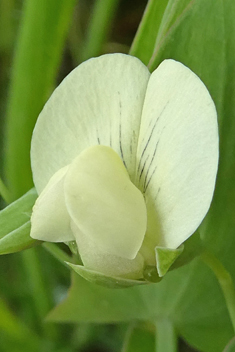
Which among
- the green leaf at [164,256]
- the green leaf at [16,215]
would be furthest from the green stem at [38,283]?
the green leaf at [164,256]

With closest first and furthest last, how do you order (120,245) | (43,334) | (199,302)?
(120,245) → (199,302) → (43,334)

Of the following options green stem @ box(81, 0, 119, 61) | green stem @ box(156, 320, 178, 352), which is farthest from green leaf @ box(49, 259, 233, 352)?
Answer: green stem @ box(81, 0, 119, 61)

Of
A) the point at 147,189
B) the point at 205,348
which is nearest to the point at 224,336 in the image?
the point at 205,348

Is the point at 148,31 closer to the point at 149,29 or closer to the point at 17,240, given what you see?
the point at 149,29

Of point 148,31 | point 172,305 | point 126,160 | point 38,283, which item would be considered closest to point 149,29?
point 148,31

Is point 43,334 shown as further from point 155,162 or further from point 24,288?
point 155,162

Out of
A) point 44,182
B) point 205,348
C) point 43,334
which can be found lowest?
point 43,334

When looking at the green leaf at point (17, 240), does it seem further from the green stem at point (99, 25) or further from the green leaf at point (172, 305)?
the green stem at point (99, 25)
